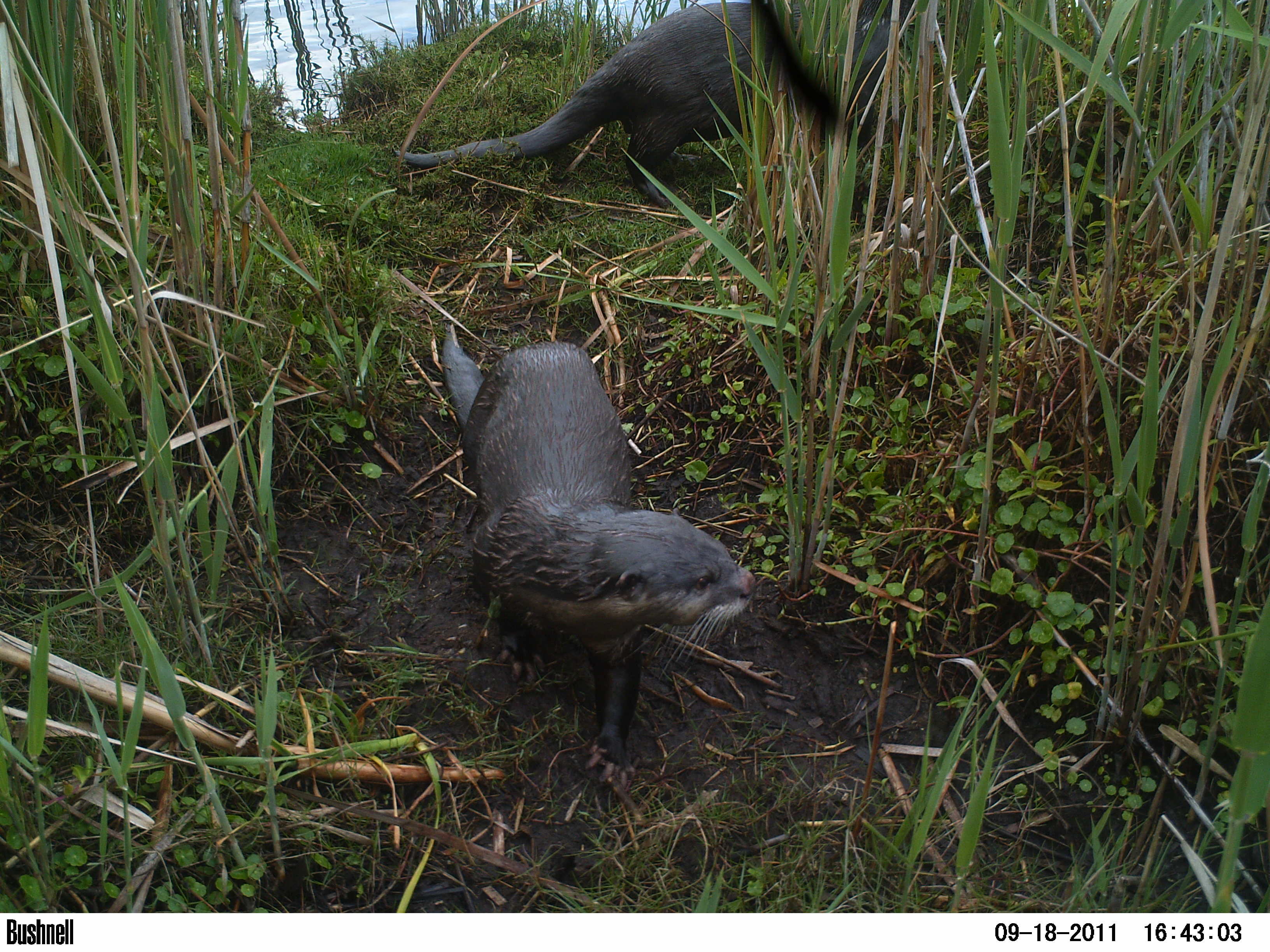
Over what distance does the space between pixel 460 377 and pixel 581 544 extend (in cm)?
101

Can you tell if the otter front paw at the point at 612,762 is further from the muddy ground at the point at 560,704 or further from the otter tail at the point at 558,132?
the otter tail at the point at 558,132

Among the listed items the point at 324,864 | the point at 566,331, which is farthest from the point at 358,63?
the point at 324,864

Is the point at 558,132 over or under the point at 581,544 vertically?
over

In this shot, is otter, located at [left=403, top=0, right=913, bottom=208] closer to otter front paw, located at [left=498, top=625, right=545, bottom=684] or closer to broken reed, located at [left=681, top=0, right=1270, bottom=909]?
broken reed, located at [left=681, top=0, right=1270, bottom=909]

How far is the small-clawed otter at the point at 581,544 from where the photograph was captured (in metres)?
1.90

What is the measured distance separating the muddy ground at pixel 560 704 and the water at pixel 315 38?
10.1 ft

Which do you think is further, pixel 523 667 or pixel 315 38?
pixel 315 38

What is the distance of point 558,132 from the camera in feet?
12.6

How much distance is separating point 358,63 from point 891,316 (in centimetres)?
376

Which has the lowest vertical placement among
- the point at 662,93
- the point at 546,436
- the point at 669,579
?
the point at 669,579

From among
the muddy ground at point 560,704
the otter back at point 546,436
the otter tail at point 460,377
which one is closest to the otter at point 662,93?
the otter tail at point 460,377

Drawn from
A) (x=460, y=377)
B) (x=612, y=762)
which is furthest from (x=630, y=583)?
(x=460, y=377)

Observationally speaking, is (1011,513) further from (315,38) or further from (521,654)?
(315,38)

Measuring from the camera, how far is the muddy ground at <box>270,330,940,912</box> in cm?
179
